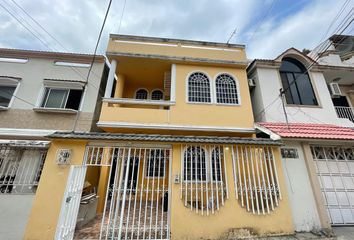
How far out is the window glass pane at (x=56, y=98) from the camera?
8102 millimetres

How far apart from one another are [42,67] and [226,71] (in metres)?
10.3

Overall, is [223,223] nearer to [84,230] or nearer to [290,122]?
[84,230]

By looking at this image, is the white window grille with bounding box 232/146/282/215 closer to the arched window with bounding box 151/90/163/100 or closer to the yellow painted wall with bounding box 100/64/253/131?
the yellow painted wall with bounding box 100/64/253/131

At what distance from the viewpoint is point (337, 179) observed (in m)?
5.96

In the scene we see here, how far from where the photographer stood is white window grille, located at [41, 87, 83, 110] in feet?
26.6

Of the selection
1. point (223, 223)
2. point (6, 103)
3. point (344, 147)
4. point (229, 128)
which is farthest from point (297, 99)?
point (6, 103)

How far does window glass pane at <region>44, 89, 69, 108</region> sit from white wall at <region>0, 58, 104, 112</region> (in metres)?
0.51

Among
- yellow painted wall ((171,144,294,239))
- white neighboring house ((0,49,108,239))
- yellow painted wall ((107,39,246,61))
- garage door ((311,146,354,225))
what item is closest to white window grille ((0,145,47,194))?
white neighboring house ((0,49,108,239))

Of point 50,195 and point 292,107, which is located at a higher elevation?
point 292,107

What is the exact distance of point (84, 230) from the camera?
495cm

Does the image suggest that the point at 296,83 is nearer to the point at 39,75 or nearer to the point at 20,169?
the point at 20,169

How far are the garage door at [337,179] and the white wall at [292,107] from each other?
2215 mm

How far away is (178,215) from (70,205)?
3.19 meters

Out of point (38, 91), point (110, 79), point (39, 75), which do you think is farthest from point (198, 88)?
point (39, 75)
